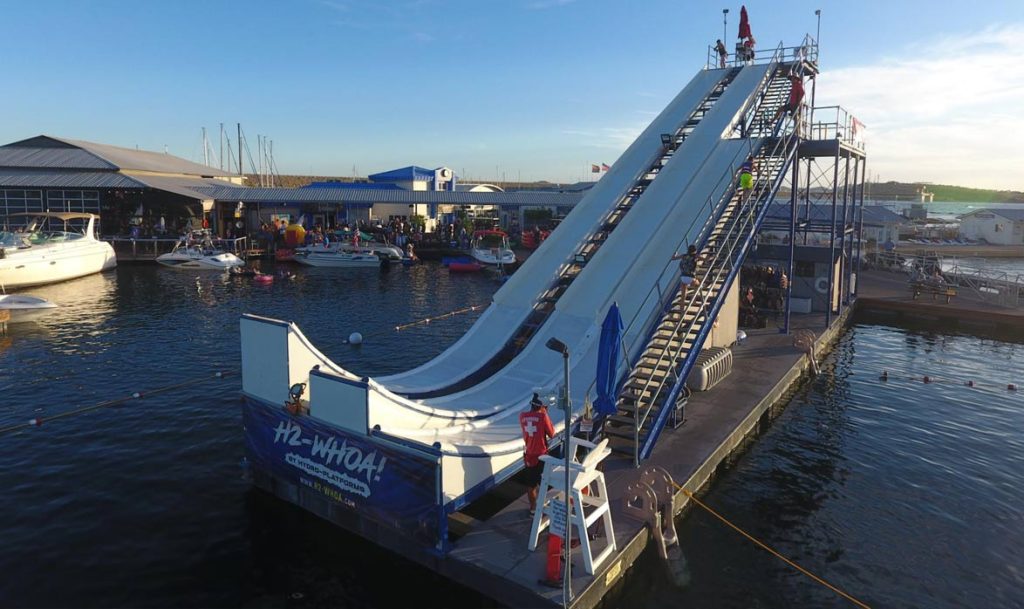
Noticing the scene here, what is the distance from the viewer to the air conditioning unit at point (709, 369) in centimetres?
1953

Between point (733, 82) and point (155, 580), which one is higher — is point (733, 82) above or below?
above

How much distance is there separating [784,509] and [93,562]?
45.0ft

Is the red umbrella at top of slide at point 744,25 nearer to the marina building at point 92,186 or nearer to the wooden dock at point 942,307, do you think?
the wooden dock at point 942,307

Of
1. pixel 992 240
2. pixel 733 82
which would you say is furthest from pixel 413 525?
pixel 992 240

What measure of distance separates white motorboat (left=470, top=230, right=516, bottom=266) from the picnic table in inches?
1087

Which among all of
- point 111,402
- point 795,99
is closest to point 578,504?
point 111,402

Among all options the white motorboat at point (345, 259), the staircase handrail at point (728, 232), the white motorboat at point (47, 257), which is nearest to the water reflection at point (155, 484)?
the staircase handrail at point (728, 232)

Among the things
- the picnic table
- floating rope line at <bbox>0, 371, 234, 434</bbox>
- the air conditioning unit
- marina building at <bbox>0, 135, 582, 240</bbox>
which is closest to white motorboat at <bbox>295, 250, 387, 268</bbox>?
marina building at <bbox>0, 135, 582, 240</bbox>

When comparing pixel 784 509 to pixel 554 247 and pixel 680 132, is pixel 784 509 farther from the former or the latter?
pixel 680 132

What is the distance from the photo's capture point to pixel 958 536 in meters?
13.5

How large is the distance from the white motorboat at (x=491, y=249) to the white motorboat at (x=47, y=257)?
92.4 ft

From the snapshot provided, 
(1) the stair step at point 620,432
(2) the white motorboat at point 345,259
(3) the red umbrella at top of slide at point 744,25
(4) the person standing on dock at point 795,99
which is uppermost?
(3) the red umbrella at top of slide at point 744,25

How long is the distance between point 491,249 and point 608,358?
44.6 metres

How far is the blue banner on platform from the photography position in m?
11.5
